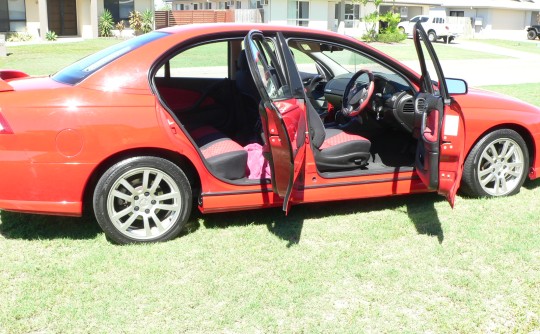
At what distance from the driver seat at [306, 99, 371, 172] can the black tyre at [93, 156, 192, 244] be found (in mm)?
1074

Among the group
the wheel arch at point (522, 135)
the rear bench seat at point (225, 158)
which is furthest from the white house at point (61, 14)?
the wheel arch at point (522, 135)

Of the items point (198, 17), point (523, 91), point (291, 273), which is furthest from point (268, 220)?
point (198, 17)

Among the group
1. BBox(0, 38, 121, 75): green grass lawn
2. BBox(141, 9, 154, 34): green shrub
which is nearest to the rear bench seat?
BBox(0, 38, 121, 75): green grass lawn

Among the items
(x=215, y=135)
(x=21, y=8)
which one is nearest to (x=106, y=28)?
(x=21, y=8)

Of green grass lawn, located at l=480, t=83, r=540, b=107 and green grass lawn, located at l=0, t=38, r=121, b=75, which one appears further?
green grass lawn, located at l=0, t=38, r=121, b=75

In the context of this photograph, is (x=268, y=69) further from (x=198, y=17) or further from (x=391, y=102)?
(x=198, y=17)

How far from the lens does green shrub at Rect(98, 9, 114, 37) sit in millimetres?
32031

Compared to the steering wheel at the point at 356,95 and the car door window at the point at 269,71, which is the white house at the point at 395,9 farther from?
the car door window at the point at 269,71

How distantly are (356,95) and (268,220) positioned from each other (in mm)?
1316

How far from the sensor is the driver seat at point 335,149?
4.55 meters

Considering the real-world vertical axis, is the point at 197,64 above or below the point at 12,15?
below

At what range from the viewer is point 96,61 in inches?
171

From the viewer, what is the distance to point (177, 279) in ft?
12.3

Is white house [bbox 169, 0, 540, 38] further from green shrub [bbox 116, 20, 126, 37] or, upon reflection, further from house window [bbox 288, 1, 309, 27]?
green shrub [bbox 116, 20, 126, 37]
